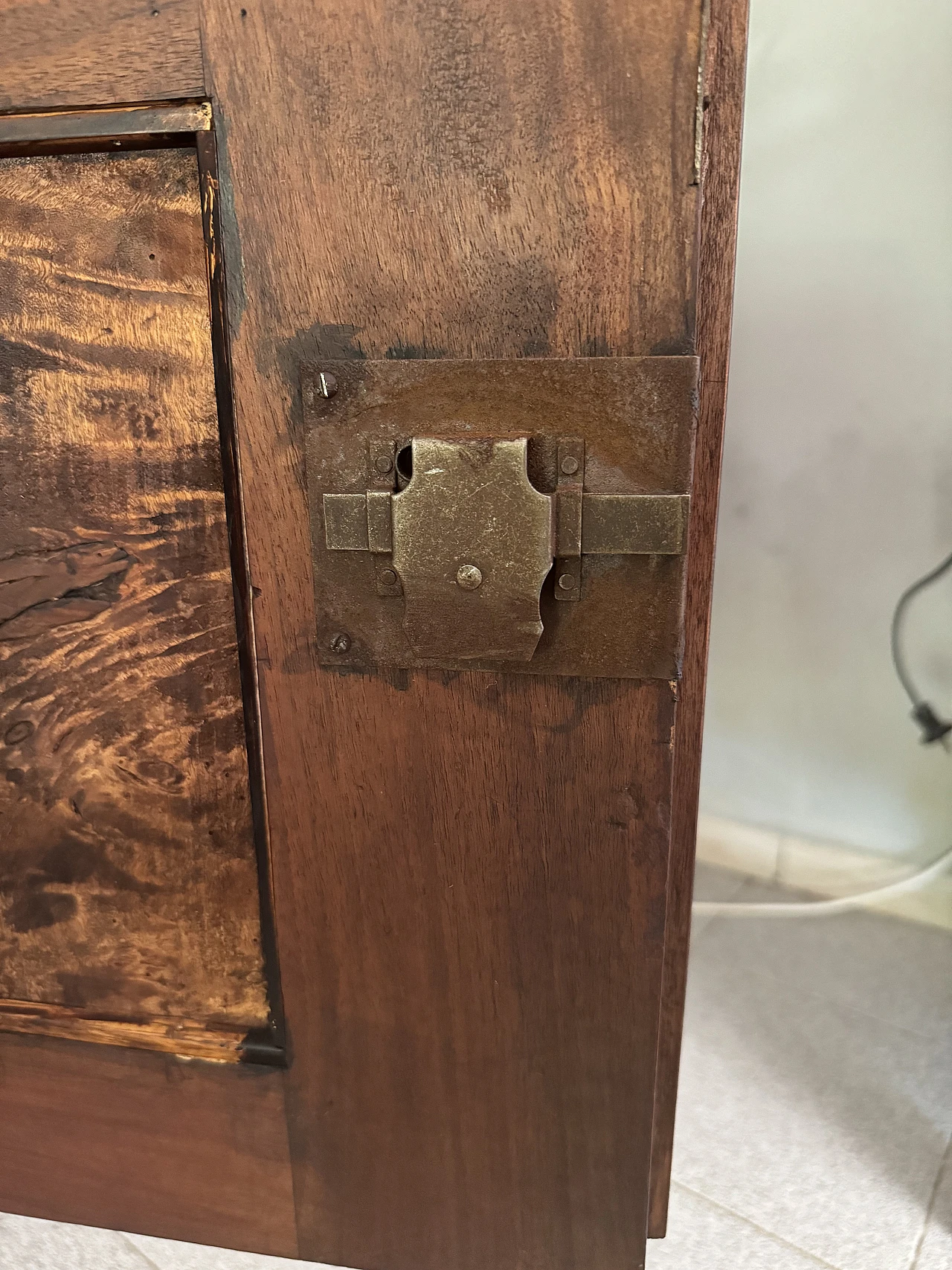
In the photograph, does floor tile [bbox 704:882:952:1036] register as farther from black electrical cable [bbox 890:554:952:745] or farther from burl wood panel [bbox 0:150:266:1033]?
burl wood panel [bbox 0:150:266:1033]

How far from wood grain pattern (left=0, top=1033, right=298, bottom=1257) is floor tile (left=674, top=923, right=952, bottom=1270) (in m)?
0.40

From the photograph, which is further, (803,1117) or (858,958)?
(858,958)

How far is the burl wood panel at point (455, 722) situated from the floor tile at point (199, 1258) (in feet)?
0.20

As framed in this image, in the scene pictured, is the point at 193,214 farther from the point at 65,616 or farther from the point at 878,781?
the point at 878,781

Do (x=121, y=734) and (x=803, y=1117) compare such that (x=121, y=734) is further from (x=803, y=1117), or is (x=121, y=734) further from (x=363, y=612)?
(x=803, y=1117)

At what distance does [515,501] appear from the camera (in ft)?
1.38

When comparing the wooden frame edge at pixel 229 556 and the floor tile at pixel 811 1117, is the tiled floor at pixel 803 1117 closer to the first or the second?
the floor tile at pixel 811 1117

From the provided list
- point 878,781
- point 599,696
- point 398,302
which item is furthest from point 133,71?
point 878,781

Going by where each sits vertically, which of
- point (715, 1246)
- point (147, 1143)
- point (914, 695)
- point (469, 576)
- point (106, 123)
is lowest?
point (715, 1246)

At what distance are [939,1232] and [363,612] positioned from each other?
749 mm

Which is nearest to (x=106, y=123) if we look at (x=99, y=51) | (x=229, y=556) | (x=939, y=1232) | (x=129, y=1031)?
(x=99, y=51)

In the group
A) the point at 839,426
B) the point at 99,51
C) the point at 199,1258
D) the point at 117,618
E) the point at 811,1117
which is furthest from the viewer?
the point at 839,426

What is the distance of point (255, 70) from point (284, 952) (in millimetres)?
526

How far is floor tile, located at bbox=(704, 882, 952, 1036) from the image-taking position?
93cm
